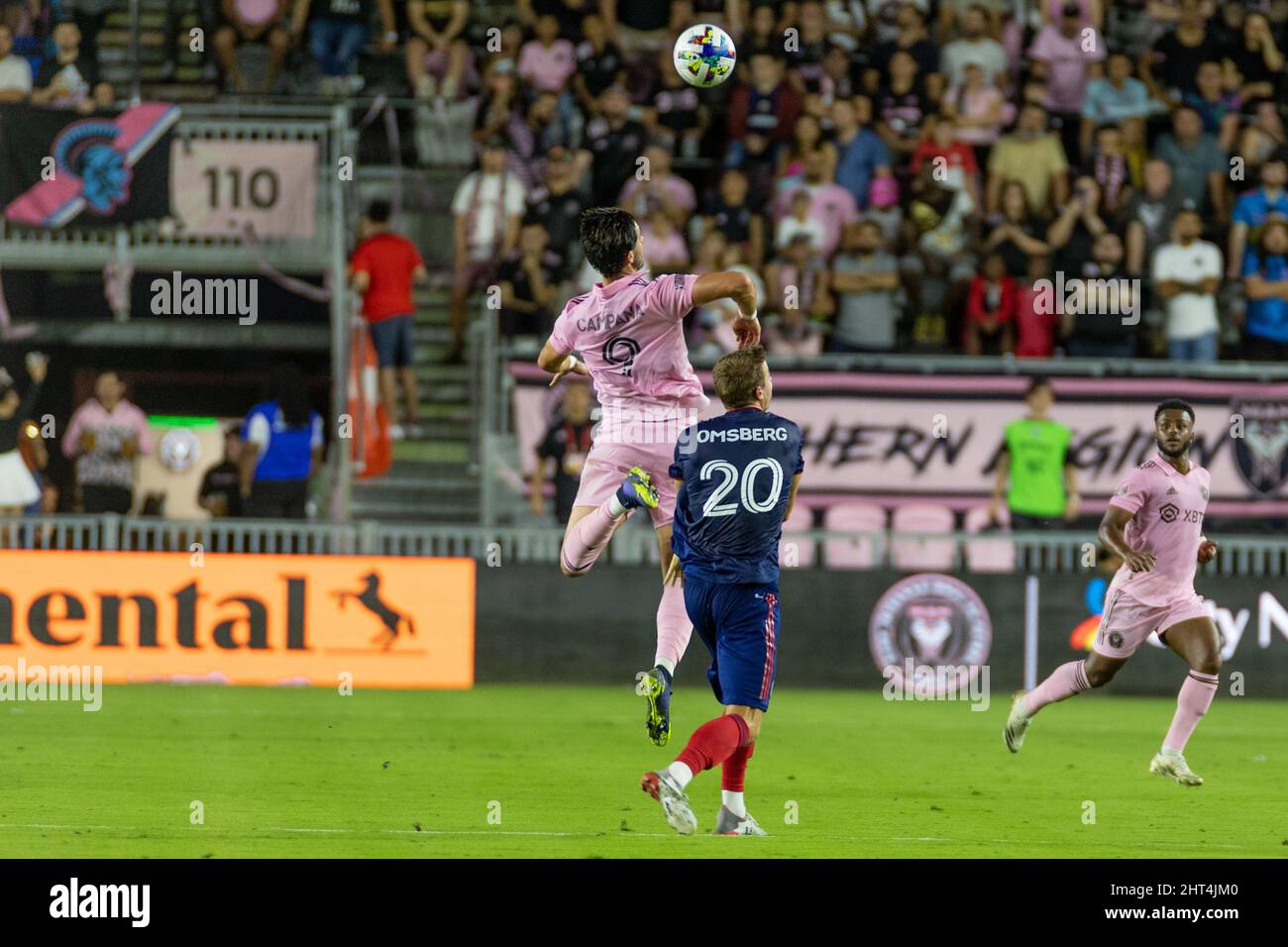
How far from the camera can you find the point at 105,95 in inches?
840

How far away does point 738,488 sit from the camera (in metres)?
9.34

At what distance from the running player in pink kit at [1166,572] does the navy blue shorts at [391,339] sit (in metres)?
9.98

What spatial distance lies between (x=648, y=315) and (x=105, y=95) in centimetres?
1261

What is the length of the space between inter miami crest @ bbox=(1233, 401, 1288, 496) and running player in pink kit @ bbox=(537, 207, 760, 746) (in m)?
10.5

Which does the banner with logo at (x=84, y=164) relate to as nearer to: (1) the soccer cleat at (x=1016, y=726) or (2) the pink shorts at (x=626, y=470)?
(2) the pink shorts at (x=626, y=470)

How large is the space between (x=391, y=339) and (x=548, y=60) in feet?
12.4

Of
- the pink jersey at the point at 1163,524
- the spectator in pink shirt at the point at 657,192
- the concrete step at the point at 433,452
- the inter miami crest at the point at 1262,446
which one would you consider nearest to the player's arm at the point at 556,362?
the pink jersey at the point at 1163,524

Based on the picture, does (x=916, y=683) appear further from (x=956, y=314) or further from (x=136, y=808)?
(x=136, y=808)

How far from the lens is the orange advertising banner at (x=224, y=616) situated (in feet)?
59.5

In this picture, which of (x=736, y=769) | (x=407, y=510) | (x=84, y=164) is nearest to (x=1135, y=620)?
(x=736, y=769)

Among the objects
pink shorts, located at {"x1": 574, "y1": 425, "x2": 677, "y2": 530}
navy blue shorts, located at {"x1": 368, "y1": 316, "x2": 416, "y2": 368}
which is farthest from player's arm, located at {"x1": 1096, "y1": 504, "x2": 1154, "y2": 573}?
navy blue shorts, located at {"x1": 368, "y1": 316, "x2": 416, "y2": 368}

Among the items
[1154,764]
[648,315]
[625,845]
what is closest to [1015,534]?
[1154,764]

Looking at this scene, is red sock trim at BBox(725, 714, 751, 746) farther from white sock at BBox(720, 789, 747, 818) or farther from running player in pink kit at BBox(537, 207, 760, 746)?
running player in pink kit at BBox(537, 207, 760, 746)

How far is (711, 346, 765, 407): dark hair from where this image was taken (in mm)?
9398
